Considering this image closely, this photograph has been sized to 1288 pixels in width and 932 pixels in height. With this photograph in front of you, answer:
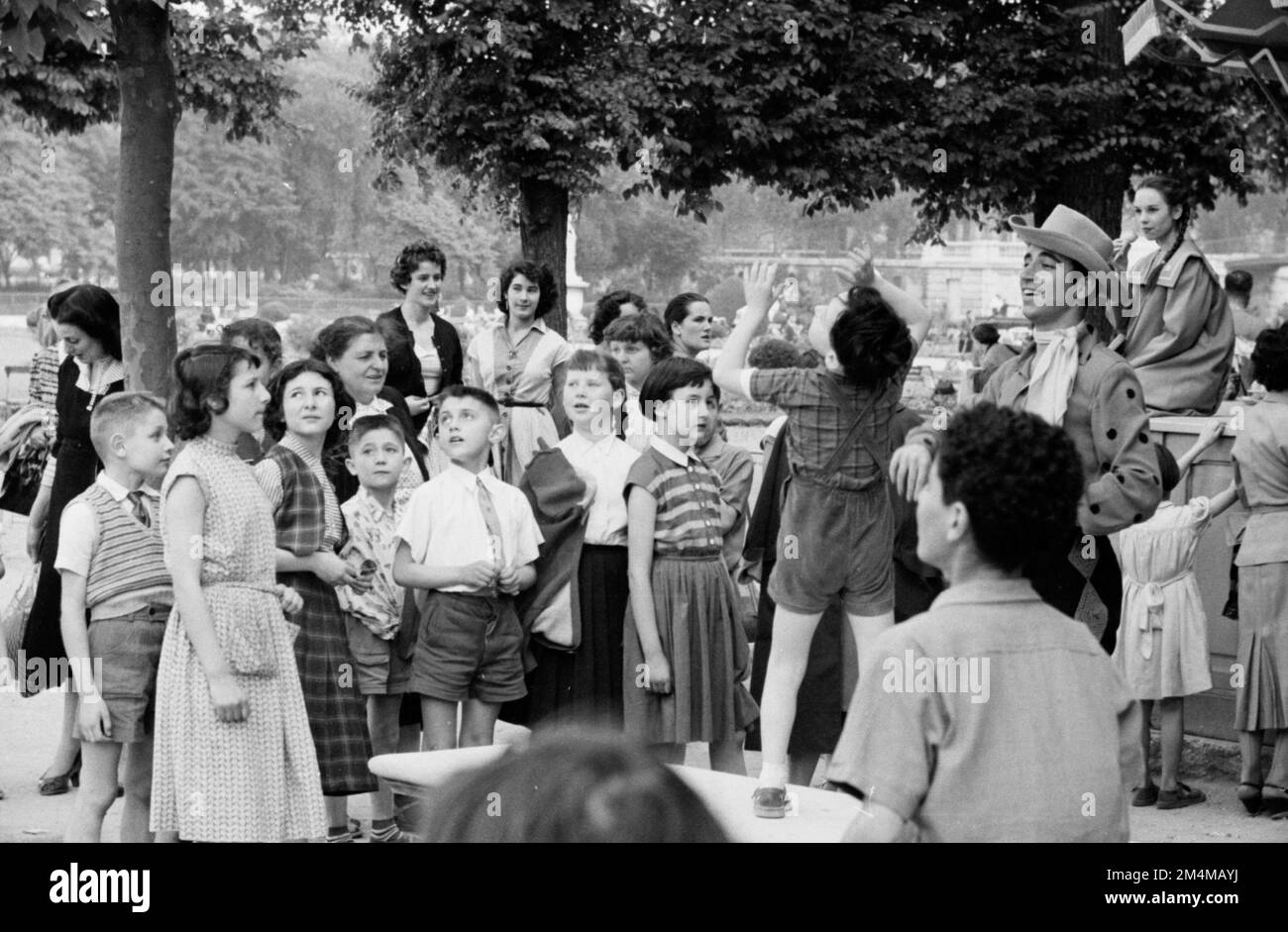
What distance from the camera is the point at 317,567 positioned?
524 cm

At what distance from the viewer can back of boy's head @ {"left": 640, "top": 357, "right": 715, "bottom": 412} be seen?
19.0 ft

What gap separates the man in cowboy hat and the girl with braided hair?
2177 millimetres

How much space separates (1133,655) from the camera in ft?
21.7

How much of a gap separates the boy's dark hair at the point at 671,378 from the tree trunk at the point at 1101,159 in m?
11.8

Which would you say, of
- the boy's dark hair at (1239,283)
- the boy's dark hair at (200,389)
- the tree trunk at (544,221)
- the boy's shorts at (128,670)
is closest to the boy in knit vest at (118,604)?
the boy's shorts at (128,670)

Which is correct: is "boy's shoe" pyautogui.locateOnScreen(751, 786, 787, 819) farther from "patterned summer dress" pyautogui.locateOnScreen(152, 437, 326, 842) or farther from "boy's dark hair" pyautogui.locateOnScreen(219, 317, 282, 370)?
"boy's dark hair" pyautogui.locateOnScreen(219, 317, 282, 370)

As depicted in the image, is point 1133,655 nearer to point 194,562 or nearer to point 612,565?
point 612,565
